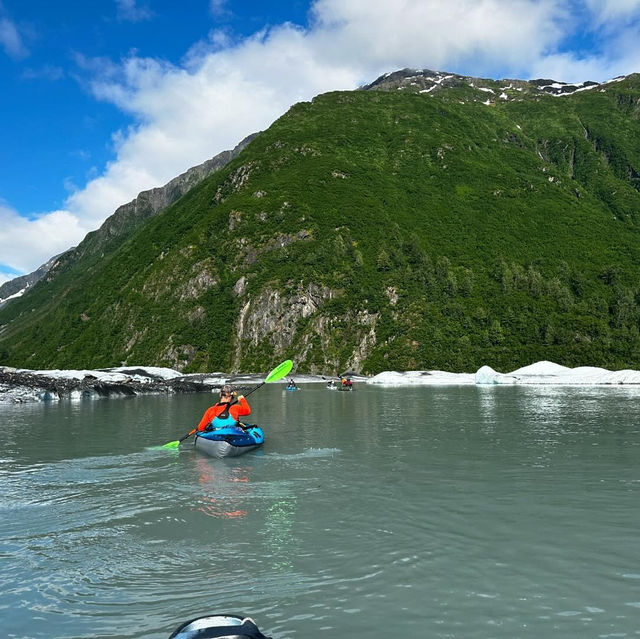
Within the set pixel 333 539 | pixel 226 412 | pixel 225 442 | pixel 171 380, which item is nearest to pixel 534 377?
pixel 171 380

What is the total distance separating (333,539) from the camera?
13.0 meters

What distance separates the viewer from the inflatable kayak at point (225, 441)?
25.3 metres

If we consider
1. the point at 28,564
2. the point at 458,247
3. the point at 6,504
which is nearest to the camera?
the point at 28,564

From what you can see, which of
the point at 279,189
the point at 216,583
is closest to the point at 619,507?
the point at 216,583

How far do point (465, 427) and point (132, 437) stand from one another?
21.5 metres

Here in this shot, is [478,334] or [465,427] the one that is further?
[478,334]

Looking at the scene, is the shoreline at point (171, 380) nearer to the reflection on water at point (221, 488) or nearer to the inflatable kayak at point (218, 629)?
the reflection on water at point (221, 488)

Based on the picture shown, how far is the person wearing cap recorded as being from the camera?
2630cm

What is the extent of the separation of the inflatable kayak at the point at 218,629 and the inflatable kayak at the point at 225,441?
18.9 m

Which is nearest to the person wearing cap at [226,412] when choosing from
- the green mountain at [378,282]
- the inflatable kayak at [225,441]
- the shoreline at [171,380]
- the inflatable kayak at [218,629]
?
the inflatable kayak at [225,441]

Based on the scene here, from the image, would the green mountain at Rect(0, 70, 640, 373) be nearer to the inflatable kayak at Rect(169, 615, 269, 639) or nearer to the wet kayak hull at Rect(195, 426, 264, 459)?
the wet kayak hull at Rect(195, 426, 264, 459)

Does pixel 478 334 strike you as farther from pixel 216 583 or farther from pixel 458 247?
pixel 216 583

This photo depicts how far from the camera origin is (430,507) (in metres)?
15.7

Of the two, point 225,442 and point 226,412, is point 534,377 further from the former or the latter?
point 225,442
